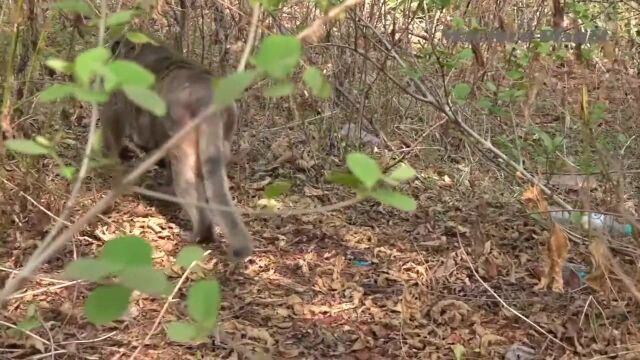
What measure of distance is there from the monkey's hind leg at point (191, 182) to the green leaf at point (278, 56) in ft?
9.57

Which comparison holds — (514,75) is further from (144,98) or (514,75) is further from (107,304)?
(107,304)

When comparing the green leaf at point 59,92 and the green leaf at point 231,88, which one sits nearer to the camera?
the green leaf at point 231,88

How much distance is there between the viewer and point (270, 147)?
570 centimetres

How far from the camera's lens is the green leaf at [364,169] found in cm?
147

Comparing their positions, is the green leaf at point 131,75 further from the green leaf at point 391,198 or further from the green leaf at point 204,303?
the green leaf at point 391,198

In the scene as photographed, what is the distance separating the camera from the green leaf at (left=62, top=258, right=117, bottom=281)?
132 cm

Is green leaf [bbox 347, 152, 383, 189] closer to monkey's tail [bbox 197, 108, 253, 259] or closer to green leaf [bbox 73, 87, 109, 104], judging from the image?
green leaf [bbox 73, 87, 109, 104]

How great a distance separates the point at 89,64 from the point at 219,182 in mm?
2616

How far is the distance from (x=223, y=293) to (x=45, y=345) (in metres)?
0.91

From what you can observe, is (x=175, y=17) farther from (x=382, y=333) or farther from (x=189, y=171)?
(x=382, y=333)

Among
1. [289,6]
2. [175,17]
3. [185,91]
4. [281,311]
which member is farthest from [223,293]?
[289,6]

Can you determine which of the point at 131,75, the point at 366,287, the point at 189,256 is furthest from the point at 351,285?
the point at 131,75

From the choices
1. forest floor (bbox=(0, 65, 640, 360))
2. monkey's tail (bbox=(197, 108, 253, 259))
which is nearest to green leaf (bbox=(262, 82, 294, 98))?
forest floor (bbox=(0, 65, 640, 360))

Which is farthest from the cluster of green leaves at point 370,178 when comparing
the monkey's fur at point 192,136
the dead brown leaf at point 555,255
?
the monkey's fur at point 192,136
